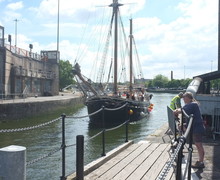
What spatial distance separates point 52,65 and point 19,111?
92.8 ft

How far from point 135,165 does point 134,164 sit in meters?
Result: 0.09

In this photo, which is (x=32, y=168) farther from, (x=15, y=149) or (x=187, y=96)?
(x=15, y=149)

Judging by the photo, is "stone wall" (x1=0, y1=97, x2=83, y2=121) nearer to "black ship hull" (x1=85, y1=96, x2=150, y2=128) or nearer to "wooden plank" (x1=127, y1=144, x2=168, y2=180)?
"black ship hull" (x1=85, y1=96, x2=150, y2=128)

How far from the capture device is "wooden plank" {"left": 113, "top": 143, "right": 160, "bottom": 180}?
20.1 ft

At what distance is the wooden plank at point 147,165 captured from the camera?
20.1 ft

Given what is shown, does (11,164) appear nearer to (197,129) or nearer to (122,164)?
(122,164)

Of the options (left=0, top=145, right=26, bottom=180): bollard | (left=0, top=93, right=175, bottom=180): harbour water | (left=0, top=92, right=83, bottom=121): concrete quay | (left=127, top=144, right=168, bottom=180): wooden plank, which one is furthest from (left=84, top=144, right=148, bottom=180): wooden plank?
(left=0, top=92, right=83, bottom=121): concrete quay

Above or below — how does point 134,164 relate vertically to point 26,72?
below

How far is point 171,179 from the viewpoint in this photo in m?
5.75

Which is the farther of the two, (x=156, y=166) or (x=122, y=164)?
(x=122, y=164)

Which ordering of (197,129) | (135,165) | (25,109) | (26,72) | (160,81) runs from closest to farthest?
(197,129)
(135,165)
(25,109)
(26,72)
(160,81)

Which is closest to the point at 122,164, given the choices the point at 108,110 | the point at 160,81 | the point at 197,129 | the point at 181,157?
the point at 197,129

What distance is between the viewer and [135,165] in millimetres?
6816

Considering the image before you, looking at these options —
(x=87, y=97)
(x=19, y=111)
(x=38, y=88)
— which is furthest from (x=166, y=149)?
(x=38, y=88)
